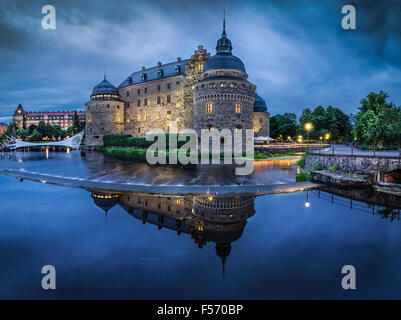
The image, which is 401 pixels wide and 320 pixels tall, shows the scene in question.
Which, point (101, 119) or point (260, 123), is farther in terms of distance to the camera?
point (101, 119)

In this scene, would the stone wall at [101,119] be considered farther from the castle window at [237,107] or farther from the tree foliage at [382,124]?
the tree foliage at [382,124]

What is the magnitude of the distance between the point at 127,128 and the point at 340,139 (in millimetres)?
67290

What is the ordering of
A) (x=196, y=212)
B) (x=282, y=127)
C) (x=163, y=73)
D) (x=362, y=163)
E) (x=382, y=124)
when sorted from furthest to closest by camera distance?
(x=282, y=127) < (x=163, y=73) < (x=382, y=124) < (x=362, y=163) < (x=196, y=212)

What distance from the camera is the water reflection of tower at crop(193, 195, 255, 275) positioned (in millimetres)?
6886

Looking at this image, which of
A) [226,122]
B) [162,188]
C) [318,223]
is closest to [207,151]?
[226,122]

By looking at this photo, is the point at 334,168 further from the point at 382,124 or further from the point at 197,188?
the point at 382,124

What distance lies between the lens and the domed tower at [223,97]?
114 ft

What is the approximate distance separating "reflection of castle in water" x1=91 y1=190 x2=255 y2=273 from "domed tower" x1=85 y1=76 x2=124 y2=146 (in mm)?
45656

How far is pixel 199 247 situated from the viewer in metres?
6.43

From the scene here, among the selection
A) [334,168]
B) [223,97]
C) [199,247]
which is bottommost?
[199,247]

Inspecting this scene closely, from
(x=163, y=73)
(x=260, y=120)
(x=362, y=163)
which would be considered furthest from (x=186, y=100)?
(x=362, y=163)

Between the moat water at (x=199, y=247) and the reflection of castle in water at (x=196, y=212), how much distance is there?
4 cm

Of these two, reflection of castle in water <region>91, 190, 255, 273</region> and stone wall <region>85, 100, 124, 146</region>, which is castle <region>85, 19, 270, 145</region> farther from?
reflection of castle in water <region>91, 190, 255, 273</region>

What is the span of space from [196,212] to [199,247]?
9.38 ft
